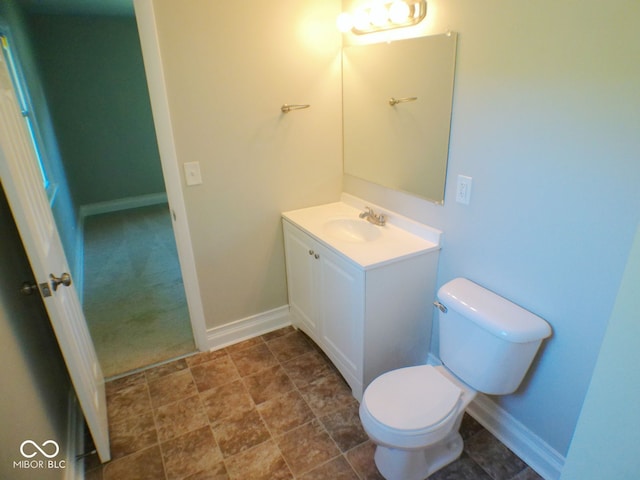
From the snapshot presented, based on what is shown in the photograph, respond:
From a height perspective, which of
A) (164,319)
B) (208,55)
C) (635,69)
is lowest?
(164,319)

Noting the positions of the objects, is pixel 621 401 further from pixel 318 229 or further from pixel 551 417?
pixel 318 229

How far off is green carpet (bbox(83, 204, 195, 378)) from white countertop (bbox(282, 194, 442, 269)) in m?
1.12

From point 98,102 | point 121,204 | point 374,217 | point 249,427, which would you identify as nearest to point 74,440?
point 249,427

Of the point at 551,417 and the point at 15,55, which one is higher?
the point at 15,55

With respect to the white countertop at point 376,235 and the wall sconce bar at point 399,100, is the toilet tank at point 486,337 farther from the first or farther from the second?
the wall sconce bar at point 399,100

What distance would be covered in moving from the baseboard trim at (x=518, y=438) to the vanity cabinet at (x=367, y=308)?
0.39 m

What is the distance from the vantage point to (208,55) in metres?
1.89

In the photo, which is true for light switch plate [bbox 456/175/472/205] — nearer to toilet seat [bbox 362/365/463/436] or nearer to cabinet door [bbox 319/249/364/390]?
cabinet door [bbox 319/249/364/390]

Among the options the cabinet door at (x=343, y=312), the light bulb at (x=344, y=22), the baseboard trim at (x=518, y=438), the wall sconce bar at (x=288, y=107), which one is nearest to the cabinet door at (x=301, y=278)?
the cabinet door at (x=343, y=312)

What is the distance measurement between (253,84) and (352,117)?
24.0 inches

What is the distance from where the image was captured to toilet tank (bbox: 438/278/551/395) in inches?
55.6

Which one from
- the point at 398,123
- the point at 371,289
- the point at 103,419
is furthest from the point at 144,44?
the point at 103,419

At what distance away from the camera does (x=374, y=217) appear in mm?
2158

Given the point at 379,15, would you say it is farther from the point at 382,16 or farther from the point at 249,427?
the point at 249,427
